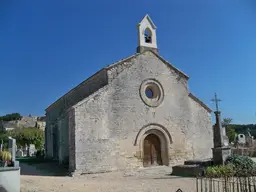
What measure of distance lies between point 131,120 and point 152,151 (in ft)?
9.21

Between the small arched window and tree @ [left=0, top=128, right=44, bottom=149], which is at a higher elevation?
the small arched window

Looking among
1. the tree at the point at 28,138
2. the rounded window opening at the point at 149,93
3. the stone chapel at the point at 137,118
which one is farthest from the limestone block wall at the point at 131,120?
the tree at the point at 28,138

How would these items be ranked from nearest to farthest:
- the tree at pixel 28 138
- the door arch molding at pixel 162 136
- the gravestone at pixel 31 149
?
the door arch molding at pixel 162 136
the gravestone at pixel 31 149
the tree at pixel 28 138

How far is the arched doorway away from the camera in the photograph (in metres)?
18.6

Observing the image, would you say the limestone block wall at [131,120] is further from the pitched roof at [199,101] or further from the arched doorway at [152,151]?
the arched doorway at [152,151]

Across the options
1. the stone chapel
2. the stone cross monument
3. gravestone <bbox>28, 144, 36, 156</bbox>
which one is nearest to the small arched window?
the stone chapel

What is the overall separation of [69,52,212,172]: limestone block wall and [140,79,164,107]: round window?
0.86ft

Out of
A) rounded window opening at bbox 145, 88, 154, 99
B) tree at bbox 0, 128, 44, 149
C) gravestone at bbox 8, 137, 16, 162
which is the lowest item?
tree at bbox 0, 128, 44, 149

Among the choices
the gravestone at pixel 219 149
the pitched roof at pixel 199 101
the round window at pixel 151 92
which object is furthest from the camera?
the pitched roof at pixel 199 101

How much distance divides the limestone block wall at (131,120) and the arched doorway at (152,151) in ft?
2.10

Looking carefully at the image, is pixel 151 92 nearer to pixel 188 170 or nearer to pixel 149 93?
pixel 149 93

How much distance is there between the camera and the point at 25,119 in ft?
252

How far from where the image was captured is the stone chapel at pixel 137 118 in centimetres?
1627

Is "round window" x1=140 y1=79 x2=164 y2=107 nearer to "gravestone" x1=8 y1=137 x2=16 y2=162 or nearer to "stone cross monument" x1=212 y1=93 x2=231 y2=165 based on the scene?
"stone cross monument" x1=212 y1=93 x2=231 y2=165
